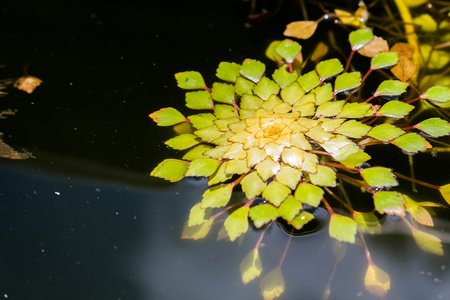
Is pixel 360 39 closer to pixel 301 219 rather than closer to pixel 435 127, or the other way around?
pixel 435 127

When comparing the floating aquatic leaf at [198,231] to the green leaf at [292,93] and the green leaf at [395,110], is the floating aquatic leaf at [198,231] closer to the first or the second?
the green leaf at [292,93]

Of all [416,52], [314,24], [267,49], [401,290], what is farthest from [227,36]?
[401,290]

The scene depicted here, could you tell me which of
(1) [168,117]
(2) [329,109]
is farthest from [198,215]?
(2) [329,109]

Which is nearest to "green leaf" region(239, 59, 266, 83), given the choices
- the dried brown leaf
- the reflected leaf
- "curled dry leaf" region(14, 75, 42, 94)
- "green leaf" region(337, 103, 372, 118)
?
"green leaf" region(337, 103, 372, 118)

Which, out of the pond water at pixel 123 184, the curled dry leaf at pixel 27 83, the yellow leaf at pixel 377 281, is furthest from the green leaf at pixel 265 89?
the curled dry leaf at pixel 27 83

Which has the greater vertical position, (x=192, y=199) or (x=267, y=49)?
(x=267, y=49)

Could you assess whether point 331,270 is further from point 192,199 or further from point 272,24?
point 272,24
